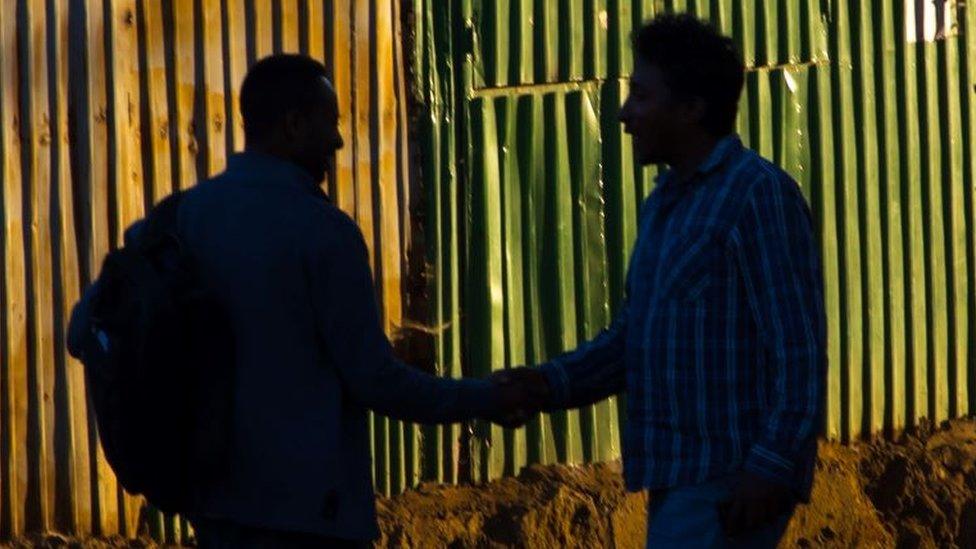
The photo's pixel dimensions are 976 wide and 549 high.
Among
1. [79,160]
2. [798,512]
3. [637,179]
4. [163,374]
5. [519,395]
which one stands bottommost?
[798,512]

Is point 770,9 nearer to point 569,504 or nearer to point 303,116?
point 569,504

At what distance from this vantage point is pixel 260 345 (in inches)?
187

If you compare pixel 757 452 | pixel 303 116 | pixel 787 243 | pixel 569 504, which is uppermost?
pixel 303 116

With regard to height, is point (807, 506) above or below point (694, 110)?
below

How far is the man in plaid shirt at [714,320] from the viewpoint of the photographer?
4652 millimetres

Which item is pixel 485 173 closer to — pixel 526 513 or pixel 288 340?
pixel 526 513

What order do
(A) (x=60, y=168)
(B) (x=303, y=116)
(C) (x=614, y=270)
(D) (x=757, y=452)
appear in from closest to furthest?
(D) (x=757, y=452), (B) (x=303, y=116), (A) (x=60, y=168), (C) (x=614, y=270)

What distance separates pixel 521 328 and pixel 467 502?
707 millimetres

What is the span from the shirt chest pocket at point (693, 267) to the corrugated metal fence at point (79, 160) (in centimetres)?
303

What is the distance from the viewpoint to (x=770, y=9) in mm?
9133

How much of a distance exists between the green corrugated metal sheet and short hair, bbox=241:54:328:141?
10.3ft

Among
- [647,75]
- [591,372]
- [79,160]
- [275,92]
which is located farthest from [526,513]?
[275,92]

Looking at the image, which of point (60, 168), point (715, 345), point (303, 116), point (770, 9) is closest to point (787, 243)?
point (715, 345)

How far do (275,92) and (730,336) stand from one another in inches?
45.0
